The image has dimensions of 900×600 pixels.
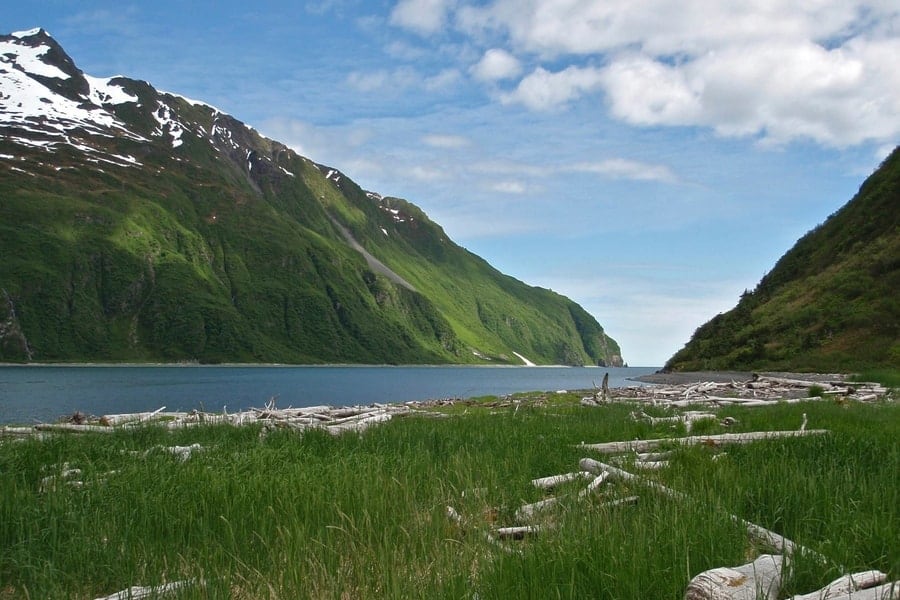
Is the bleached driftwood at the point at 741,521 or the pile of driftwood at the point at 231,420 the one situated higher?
the bleached driftwood at the point at 741,521

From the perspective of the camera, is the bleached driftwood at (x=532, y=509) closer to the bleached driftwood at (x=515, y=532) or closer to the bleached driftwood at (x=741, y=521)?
the bleached driftwood at (x=515, y=532)

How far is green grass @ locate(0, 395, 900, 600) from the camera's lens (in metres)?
4.89

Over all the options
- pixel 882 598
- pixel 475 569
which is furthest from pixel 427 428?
pixel 882 598

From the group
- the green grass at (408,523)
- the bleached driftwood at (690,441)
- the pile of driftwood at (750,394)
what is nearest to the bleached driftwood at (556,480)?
the green grass at (408,523)

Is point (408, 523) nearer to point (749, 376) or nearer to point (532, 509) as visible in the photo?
point (532, 509)

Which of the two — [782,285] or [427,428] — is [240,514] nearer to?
[427,428]

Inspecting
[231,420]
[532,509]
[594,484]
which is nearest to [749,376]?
[231,420]

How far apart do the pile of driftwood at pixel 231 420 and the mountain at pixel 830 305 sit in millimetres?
40142

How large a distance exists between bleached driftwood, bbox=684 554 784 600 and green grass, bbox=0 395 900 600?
0.23m

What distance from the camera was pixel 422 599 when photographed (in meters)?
4.69

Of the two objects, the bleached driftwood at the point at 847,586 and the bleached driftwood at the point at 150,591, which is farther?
the bleached driftwood at the point at 150,591

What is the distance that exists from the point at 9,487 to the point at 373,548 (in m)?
4.53

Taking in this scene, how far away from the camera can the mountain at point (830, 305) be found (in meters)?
50.4

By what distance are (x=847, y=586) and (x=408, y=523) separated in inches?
149
